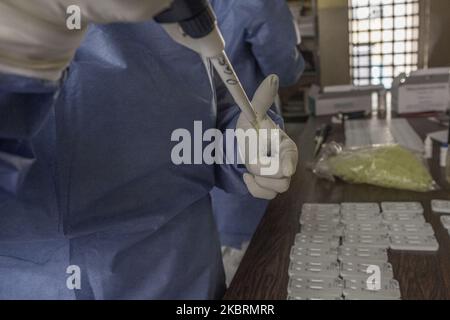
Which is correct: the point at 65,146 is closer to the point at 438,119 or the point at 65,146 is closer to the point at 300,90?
the point at 300,90

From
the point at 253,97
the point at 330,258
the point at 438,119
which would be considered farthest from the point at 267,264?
the point at 438,119

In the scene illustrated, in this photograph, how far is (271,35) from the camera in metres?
0.75

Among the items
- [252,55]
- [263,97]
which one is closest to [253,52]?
[252,55]

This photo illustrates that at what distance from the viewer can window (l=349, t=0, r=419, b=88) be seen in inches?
14.3

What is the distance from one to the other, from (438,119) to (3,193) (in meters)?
1.07

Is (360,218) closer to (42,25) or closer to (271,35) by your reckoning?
(271,35)

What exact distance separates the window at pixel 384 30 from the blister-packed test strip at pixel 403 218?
0.25 meters

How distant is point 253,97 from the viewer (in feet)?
1.24

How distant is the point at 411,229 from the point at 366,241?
2.6 inches

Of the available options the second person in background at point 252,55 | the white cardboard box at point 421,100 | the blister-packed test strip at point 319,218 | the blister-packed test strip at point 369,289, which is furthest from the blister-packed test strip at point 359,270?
the white cardboard box at point 421,100

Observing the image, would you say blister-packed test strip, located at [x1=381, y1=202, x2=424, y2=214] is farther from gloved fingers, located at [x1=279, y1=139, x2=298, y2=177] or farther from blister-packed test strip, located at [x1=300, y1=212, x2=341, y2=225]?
gloved fingers, located at [x1=279, y1=139, x2=298, y2=177]

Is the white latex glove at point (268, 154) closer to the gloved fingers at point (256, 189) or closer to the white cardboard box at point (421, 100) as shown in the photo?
the gloved fingers at point (256, 189)

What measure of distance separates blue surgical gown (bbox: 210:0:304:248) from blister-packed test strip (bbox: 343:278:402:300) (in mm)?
266

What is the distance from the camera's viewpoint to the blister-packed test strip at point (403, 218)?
557 millimetres
